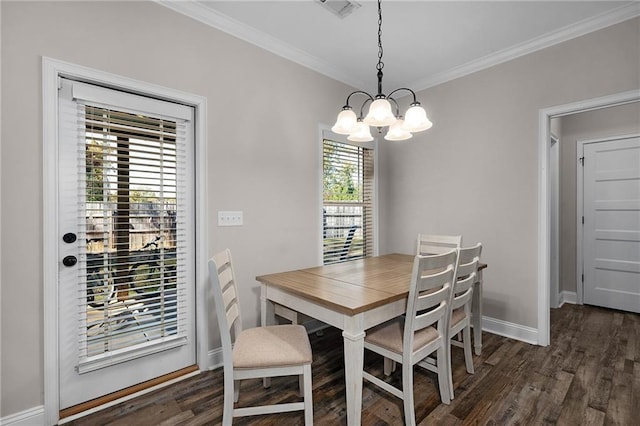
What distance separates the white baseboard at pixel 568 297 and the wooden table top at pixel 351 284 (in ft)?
8.90

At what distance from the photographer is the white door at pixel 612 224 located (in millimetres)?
3430

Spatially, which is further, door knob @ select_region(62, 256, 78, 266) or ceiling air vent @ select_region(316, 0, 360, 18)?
ceiling air vent @ select_region(316, 0, 360, 18)

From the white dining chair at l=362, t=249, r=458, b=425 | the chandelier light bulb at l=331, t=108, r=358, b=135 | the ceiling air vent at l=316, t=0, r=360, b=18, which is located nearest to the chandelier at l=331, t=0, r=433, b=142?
the chandelier light bulb at l=331, t=108, r=358, b=135

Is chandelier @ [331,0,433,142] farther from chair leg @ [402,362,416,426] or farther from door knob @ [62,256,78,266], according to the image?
door knob @ [62,256,78,266]

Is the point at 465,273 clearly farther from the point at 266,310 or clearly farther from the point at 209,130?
the point at 209,130

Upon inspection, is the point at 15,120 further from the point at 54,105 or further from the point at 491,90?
the point at 491,90

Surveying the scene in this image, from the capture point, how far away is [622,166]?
11.4ft

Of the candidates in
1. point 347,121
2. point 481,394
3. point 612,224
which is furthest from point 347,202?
point 612,224

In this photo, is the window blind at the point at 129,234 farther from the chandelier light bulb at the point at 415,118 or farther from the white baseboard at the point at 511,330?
the white baseboard at the point at 511,330

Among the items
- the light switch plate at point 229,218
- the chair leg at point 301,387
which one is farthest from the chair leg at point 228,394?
the light switch plate at point 229,218

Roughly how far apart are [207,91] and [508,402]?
9.66ft

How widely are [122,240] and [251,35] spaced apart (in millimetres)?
1879

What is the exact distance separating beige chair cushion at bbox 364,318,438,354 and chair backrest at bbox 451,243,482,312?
257 millimetres

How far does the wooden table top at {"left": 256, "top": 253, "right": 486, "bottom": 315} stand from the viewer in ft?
5.35
